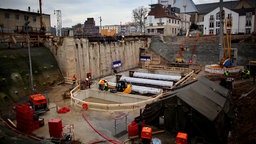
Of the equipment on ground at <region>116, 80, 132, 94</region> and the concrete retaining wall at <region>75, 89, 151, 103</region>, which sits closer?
the concrete retaining wall at <region>75, 89, 151, 103</region>

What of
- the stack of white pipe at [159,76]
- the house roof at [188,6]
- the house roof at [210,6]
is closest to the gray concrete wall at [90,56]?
the stack of white pipe at [159,76]

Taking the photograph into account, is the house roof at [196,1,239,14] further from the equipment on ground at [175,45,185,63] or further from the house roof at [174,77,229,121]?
the house roof at [174,77,229,121]

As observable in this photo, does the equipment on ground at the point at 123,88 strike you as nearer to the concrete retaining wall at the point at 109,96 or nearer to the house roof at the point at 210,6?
the concrete retaining wall at the point at 109,96

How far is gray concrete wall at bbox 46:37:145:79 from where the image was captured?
2522 cm

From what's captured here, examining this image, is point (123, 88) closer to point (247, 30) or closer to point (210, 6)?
point (247, 30)

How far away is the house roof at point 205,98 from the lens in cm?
1111

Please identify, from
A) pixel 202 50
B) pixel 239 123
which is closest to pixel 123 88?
pixel 239 123

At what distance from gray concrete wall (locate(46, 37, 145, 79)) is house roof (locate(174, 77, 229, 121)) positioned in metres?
16.4

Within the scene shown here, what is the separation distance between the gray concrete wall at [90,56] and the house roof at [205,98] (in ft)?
53.6

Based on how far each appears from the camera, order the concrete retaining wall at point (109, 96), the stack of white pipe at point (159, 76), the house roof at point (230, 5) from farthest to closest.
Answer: the house roof at point (230, 5) → the stack of white pipe at point (159, 76) → the concrete retaining wall at point (109, 96)

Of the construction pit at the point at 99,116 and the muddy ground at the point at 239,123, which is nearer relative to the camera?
the muddy ground at the point at 239,123

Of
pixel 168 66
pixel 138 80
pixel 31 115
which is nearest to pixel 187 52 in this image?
pixel 168 66

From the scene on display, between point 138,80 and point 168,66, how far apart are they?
10446 millimetres

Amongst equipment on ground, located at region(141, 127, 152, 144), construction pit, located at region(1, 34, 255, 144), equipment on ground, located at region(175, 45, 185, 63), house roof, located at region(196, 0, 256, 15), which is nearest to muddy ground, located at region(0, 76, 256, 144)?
Result: construction pit, located at region(1, 34, 255, 144)
